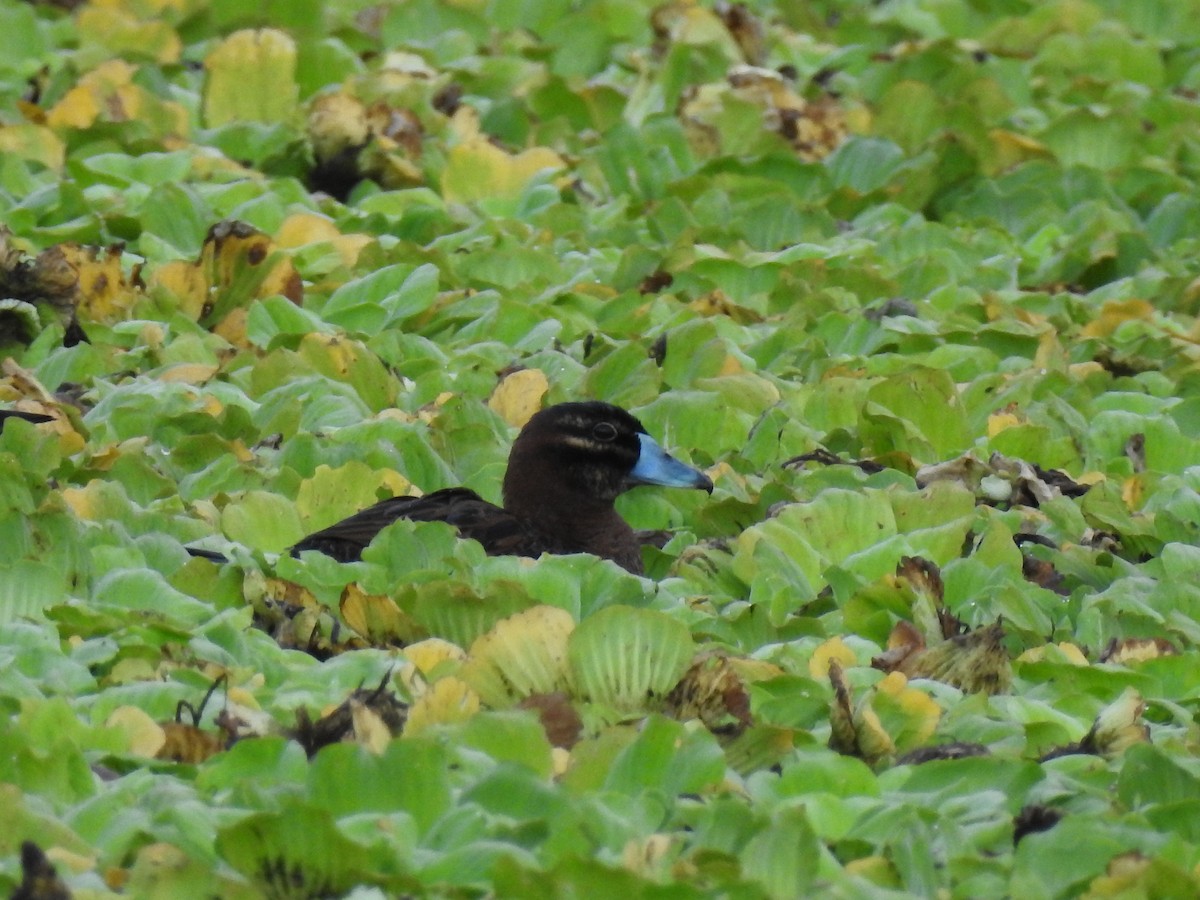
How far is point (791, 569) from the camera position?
532 centimetres

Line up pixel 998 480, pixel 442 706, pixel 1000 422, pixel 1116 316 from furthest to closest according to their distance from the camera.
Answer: pixel 1116 316 → pixel 1000 422 → pixel 998 480 → pixel 442 706

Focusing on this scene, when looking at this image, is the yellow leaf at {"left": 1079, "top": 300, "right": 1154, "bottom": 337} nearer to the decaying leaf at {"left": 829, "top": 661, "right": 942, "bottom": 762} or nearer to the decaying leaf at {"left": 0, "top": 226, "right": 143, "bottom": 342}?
the decaying leaf at {"left": 0, "top": 226, "right": 143, "bottom": 342}

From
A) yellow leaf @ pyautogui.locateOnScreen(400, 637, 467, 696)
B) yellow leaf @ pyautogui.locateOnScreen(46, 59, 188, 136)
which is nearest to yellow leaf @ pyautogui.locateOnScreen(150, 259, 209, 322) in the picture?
yellow leaf @ pyautogui.locateOnScreen(46, 59, 188, 136)

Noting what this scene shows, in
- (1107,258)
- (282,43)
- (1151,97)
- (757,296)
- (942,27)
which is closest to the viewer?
(757,296)

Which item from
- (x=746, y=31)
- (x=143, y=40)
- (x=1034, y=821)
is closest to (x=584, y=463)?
(x=1034, y=821)

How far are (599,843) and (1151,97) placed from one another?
23.9 feet

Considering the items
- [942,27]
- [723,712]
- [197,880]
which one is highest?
[197,880]

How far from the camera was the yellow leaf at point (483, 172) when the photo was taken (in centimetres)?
876

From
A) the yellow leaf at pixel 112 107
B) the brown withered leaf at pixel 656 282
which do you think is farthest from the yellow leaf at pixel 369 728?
the yellow leaf at pixel 112 107

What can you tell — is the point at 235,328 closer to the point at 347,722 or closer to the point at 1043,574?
the point at 1043,574

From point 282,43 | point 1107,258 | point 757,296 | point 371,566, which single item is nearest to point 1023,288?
point 1107,258

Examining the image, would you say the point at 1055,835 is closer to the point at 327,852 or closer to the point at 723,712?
the point at 723,712

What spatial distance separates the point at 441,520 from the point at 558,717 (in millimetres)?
1211

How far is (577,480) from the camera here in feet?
19.7
